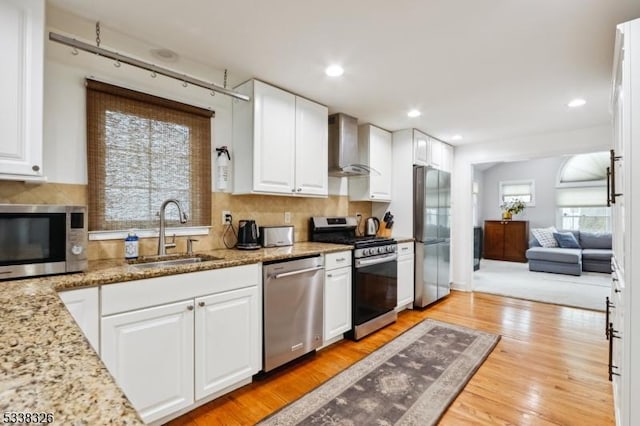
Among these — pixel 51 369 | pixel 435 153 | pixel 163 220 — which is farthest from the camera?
pixel 435 153

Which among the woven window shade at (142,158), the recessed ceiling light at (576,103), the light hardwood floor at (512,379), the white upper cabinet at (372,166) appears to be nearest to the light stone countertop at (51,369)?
the woven window shade at (142,158)

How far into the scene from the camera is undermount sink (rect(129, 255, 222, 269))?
204cm

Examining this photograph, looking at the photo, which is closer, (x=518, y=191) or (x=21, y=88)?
(x=21, y=88)

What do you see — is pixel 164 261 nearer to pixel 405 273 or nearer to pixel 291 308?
pixel 291 308

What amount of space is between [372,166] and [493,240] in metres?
5.81

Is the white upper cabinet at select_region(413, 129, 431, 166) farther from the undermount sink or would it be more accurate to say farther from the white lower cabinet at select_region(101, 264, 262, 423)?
the undermount sink

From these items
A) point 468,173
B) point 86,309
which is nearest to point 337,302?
point 86,309

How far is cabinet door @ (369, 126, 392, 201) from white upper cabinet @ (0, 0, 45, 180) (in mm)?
3100

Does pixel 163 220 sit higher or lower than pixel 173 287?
higher

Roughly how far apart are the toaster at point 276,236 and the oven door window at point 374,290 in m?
0.73

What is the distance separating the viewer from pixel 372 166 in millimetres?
3924

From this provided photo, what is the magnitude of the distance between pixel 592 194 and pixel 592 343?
222 inches

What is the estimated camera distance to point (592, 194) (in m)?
7.09

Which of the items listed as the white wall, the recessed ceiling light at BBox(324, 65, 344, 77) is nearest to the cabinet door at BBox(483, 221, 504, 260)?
the white wall
